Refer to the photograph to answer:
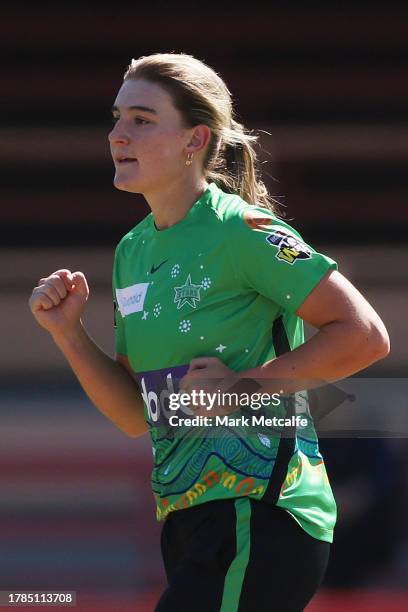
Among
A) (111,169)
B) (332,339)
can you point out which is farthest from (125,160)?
(111,169)

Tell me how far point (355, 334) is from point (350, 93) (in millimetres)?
3149

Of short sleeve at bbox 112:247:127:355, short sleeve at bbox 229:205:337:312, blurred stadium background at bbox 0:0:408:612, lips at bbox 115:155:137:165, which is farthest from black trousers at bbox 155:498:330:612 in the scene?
blurred stadium background at bbox 0:0:408:612

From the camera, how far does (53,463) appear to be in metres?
4.40

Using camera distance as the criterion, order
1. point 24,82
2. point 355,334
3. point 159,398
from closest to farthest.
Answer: point 355,334, point 159,398, point 24,82

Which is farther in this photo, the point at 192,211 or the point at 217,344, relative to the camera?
the point at 192,211

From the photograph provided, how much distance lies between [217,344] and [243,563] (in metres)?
0.32

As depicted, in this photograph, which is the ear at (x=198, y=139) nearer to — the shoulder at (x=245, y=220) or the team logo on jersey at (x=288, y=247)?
the shoulder at (x=245, y=220)

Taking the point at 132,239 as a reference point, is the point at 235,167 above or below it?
above

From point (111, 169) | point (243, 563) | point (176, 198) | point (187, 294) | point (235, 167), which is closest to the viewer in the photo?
point (243, 563)

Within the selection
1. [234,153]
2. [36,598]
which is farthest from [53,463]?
[234,153]

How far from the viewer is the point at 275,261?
165cm

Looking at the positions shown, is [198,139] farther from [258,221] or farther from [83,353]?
[83,353]

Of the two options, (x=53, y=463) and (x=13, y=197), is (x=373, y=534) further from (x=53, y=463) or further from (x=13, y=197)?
(x=13, y=197)

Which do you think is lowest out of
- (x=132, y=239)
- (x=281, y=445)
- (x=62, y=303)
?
(x=281, y=445)
